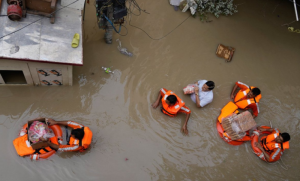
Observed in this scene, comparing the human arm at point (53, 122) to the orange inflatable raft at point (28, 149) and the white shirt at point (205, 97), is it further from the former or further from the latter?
the white shirt at point (205, 97)

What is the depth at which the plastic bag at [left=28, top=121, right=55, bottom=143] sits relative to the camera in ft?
14.6

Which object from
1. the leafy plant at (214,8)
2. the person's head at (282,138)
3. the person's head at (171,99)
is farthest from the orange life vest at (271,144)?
the leafy plant at (214,8)

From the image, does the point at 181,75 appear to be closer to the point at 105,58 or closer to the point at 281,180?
the point at 105,58

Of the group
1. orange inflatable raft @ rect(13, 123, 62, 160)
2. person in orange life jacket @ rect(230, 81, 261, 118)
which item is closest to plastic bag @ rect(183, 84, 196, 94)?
person in orange life jacket @ rect(230, 81, 261, 118)

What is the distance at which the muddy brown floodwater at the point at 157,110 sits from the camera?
512cm

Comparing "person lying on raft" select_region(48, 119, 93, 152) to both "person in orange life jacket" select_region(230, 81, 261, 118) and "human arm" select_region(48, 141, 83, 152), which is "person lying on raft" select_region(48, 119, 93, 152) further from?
"person in orange life jacket" select_region(230, 81, 261, 118)

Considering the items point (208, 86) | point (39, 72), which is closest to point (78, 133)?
point (39, 72)

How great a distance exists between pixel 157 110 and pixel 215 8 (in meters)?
4.35

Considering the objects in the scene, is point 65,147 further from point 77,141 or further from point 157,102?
point 157,102

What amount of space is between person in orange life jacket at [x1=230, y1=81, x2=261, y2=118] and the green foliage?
9.35 ft

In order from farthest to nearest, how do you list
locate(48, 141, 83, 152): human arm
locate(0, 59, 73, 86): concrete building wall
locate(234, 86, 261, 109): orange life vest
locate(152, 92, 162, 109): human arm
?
locate(234, 86, 261, 109): orange life vest → locate(152, 92, 162, 109): human arm → locate(0, 59, 73, 86): concrete building wall → locate(48, 141, 83, 152): human arm

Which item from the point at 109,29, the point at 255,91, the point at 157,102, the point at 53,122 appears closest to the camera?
the point at 53,122

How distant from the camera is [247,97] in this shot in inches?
236

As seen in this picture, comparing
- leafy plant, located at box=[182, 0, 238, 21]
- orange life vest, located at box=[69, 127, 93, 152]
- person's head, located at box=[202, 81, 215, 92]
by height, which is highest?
leafy plant, located at box=[182, 0, 238, 21]
